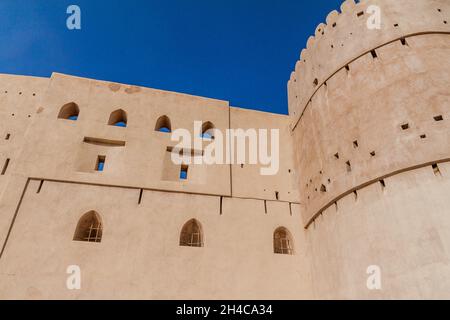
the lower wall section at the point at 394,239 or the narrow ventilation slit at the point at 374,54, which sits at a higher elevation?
the narrow ventilation slit at the point at 374,54

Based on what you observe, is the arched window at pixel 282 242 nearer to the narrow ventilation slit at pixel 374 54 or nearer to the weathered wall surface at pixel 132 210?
the weathered wall surface at pixel 132 210

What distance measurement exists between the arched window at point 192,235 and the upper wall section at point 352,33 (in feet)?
20.4

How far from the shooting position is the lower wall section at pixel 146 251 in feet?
29.4

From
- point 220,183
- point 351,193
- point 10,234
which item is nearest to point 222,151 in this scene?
point 220,183

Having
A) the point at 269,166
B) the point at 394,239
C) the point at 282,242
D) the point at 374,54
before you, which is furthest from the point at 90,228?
the point at 374,54

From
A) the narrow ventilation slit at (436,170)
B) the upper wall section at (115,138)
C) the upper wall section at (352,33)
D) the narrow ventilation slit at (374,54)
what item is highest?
the upper wall section at (352,33)

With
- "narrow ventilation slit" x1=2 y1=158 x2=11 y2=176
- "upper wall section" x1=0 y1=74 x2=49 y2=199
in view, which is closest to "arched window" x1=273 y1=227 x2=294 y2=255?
"upper wall section" x1=0 y1=74 x2=49 y2=199

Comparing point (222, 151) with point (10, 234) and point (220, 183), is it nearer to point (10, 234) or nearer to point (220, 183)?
point (220, 183)

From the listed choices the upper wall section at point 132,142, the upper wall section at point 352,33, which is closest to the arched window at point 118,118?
the upper wall section at point 132,142

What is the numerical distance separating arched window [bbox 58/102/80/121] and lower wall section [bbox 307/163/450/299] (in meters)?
10.4

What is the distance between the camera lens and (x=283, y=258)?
1077 centimetres

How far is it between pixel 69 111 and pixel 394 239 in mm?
12130
